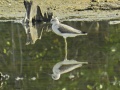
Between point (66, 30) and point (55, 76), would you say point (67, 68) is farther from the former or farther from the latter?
point (66, 30)

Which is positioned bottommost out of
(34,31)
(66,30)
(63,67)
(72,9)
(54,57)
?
(72,9)

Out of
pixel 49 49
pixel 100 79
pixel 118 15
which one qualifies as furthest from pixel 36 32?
pixel 100 79

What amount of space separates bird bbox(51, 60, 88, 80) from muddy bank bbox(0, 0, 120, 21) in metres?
7.81

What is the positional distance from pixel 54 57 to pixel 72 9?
9292 mm

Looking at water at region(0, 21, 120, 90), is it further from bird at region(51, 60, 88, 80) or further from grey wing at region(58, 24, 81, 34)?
grey wing at region(58, 24, 81, 34)

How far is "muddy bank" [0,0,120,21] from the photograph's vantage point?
21234 millimetres

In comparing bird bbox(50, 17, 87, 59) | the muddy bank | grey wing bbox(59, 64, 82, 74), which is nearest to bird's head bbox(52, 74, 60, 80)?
grey wing bbox(59, 64, 82, 74)

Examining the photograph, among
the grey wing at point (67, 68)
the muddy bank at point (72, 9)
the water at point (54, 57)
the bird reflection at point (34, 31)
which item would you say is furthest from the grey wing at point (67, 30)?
the muddy bank at point (72, 9)

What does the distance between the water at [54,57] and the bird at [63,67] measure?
13cm

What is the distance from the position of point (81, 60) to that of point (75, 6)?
1004 centimetres

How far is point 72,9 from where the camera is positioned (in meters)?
22.5

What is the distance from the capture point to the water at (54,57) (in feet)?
35.8

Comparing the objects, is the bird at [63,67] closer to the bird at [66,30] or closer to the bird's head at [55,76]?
the bird's head at [55,76]

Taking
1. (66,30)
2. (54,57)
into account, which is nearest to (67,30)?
(66,30)
